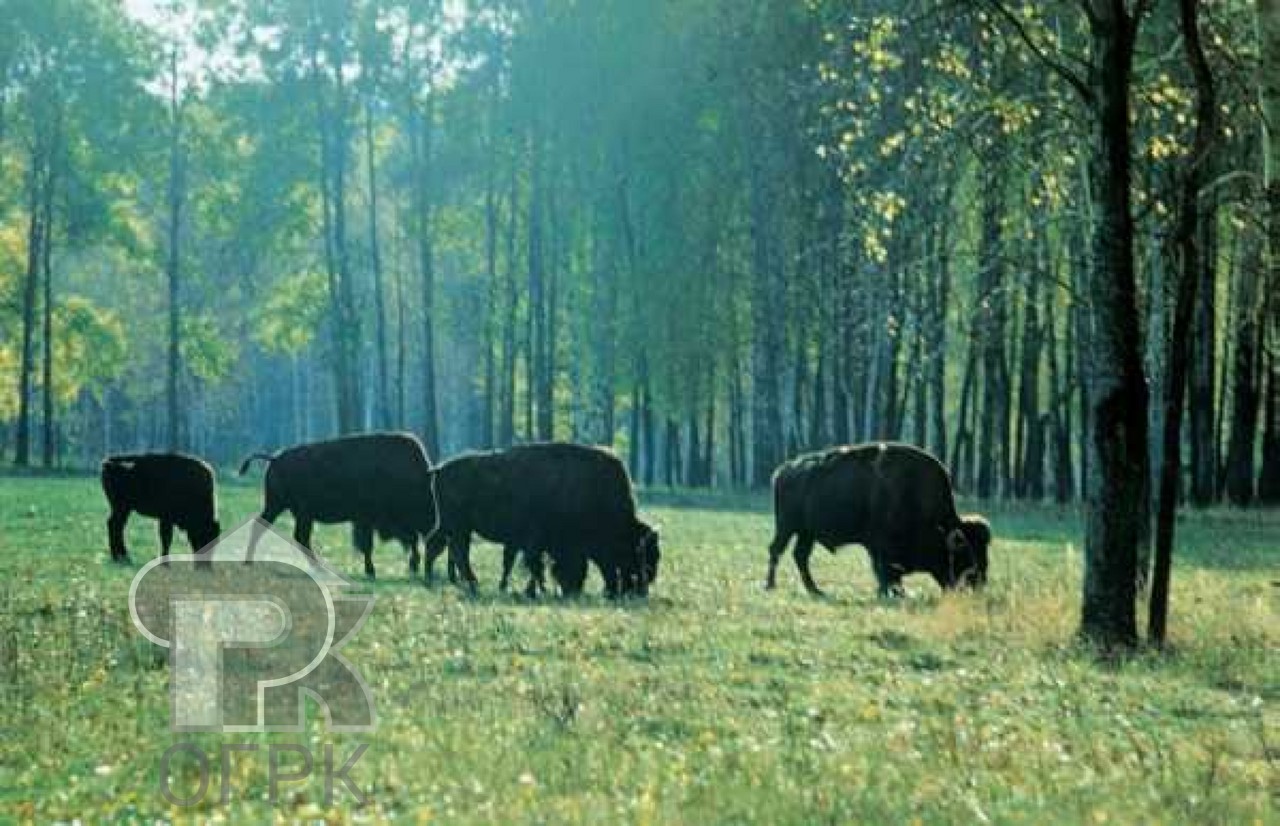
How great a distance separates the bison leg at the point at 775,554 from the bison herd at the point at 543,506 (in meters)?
0.03

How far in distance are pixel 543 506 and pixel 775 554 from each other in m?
3.98

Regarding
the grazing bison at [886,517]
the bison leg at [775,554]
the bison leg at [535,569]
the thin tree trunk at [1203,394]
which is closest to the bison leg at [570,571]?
the bison leg at [535,569]

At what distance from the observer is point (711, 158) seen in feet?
199

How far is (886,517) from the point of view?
2508 centimetres

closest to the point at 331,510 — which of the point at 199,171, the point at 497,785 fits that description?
the point at 497,785

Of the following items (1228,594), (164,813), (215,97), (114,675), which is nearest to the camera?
(164,813)

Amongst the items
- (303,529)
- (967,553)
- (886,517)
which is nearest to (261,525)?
(303,529)

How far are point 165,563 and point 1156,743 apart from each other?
58.4 feet

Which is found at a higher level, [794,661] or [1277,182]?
[1277,182]

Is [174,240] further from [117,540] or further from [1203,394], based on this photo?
[117,540]

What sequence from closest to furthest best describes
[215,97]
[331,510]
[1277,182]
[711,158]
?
[1277,182] → [331,510] → [711,158] → [215,97]

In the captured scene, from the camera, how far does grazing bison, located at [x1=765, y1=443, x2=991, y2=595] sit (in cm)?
2489

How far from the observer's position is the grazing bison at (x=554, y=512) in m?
23.7

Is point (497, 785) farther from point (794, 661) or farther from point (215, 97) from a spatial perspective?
point (215, 97)
